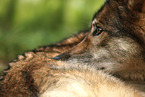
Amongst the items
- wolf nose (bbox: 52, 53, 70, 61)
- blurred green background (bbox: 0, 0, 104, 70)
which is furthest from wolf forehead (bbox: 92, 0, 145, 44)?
blurred green background (bbox: 0, 0, 104, 70)

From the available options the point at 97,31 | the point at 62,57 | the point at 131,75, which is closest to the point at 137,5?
the point at 97,31

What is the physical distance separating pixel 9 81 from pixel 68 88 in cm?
70

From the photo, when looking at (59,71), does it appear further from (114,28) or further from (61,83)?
(114,28)

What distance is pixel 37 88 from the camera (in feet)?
8.13

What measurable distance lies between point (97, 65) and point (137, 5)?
892 millimetres

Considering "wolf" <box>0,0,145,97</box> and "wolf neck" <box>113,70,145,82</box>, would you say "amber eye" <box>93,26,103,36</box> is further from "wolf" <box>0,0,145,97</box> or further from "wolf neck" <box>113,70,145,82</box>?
"wolf neck" <box>113,70,145,82</box>

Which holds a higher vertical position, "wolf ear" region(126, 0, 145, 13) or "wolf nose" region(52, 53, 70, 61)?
"wolf ear" region(126, 0, 145, 13)

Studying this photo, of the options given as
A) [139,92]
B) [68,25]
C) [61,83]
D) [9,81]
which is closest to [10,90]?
[9,81]

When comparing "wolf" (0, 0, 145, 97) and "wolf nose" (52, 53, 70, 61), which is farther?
"wolf nose" (52, 53, 70, 61)

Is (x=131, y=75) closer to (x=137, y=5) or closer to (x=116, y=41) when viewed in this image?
(x=116, y=41)

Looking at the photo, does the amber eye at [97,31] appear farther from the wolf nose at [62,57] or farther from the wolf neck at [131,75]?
the wolf neck at [131,75]

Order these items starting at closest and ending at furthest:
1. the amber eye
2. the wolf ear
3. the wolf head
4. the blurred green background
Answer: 1. the wolf ear
2. the wolf head
3. the amber eye
4. the blurred green background

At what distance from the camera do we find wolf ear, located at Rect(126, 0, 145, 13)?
8.93 ft

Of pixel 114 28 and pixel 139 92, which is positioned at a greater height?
pixel 114 28
